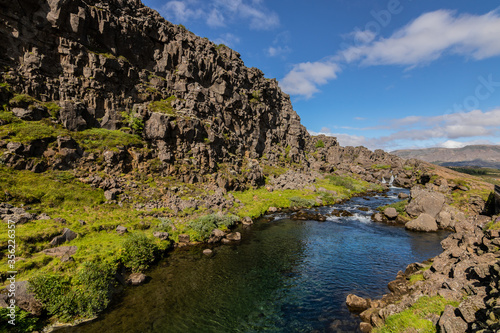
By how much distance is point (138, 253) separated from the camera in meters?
25.2

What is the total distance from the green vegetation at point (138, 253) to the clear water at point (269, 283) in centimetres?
162

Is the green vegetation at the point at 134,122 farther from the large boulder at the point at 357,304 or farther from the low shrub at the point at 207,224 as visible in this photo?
the large boulder at the point at 357,304

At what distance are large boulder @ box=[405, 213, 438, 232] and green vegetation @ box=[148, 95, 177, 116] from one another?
59.2 metres

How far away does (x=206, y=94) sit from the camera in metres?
75.6

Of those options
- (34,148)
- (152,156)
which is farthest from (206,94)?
(34,148)

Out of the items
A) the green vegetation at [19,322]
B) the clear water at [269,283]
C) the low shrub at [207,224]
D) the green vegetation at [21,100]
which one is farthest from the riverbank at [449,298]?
the green vegetation at [21,100]

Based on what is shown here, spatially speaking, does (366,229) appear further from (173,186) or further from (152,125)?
(152,125)

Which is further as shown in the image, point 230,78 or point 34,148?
point 230,78

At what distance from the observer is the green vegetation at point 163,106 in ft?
185

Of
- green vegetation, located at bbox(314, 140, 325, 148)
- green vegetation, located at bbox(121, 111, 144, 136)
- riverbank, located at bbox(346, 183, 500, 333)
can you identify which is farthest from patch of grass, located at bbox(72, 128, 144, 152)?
green vegetation, located at bbox(314, 140, 325, 148)

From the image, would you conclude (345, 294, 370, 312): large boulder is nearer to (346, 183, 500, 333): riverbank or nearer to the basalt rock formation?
(346, 183, 500, 333): riverbank

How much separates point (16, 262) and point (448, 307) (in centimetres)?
3351

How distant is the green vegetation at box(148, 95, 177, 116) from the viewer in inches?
2224

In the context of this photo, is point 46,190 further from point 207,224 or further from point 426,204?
point 426,204
